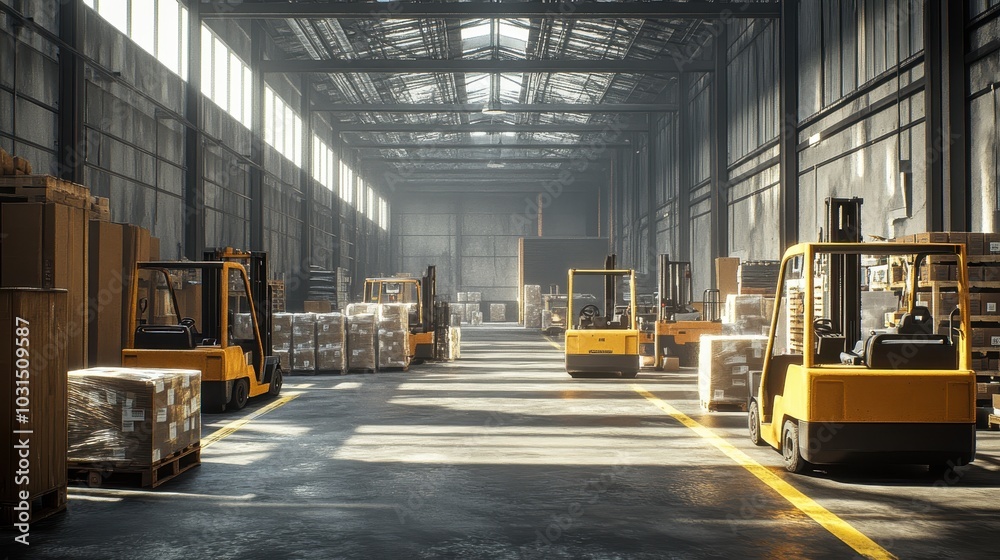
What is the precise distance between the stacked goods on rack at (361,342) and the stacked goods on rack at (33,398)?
35.4ft

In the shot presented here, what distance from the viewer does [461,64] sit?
2297cm

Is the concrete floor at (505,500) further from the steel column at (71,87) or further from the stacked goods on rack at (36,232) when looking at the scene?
the steel column at (71,87)

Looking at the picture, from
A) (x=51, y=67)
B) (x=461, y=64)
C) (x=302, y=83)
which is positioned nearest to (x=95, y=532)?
(x=51, y=67)

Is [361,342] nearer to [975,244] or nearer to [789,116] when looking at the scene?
[789,116]

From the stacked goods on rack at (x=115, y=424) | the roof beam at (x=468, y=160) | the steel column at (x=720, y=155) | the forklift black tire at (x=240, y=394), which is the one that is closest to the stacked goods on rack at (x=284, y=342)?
the forklift black tire at (x=240, y=394)

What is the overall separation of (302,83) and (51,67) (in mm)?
16751

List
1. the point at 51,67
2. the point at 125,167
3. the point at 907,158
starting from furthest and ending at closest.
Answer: the point at 125,167
the point at 907,158
the point at 51,67

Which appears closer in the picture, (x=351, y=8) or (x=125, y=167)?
(x=125, y=167)

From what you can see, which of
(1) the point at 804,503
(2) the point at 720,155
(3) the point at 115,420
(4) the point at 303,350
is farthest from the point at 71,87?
(2) the point at 720,155

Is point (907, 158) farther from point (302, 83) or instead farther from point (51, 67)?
point (302, 83)

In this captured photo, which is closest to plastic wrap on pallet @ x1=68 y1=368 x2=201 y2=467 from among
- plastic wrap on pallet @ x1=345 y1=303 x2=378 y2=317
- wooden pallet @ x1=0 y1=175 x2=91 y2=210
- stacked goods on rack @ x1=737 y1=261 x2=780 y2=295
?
wooden pallet @ x1=0 y1=175 x2=91 y2=210

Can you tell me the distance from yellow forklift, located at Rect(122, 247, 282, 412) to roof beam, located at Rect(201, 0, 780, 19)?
7.17m

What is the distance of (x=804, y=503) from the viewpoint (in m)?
5.71

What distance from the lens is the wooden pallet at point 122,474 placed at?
20.3 feet
